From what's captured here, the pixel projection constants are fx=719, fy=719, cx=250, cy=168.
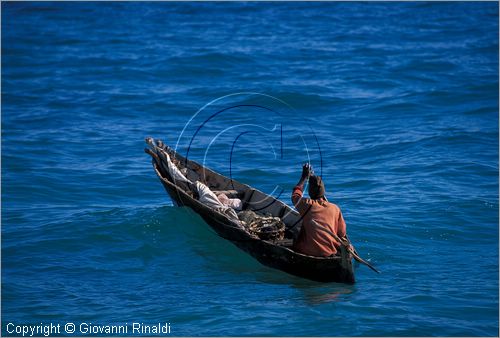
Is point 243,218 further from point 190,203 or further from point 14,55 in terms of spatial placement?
point 14,55

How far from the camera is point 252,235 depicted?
33.6 feet

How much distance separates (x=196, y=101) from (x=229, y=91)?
4.26 ft

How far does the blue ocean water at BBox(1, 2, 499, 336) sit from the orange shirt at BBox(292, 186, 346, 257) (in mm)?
491

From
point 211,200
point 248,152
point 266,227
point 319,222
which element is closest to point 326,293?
point 319,222

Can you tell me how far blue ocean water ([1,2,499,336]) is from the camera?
945 centimetres

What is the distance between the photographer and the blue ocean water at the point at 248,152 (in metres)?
9.45

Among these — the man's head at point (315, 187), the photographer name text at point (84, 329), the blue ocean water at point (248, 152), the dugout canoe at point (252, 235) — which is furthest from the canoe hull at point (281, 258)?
the photographer name text at point (84, 329)

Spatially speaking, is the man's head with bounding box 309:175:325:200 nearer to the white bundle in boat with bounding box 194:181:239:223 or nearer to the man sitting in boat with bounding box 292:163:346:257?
the man sitting in boat with bounding box 292:163:346:257

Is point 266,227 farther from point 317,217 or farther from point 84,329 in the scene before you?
point 84,329

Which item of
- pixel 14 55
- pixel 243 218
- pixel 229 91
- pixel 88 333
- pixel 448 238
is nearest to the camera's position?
pixel 88 333

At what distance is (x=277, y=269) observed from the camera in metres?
10.1

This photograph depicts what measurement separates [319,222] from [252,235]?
3.76 ft

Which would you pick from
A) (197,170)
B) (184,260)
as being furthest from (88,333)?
(197,170)

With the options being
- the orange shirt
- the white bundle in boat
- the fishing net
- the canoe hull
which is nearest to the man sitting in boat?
the orange shirt
